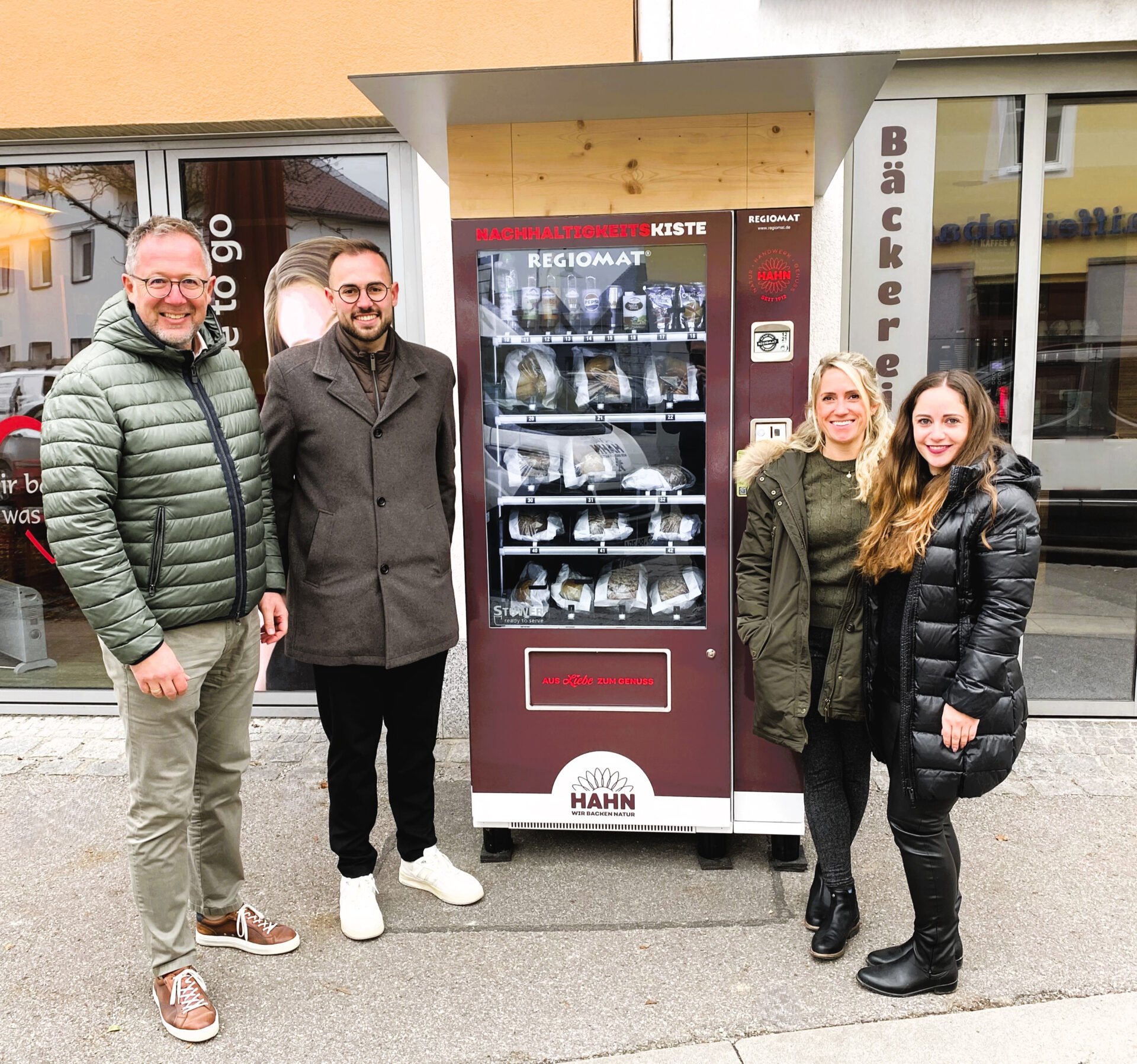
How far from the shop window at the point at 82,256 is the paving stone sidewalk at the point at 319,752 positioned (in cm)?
247

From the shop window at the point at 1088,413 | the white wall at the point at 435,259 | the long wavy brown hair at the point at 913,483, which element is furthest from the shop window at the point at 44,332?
the shop window at the point at 1088,413

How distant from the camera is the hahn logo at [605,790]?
11.9ft

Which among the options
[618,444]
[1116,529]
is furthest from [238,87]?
[1116,529]

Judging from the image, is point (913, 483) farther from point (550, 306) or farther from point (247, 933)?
point (247, 933)

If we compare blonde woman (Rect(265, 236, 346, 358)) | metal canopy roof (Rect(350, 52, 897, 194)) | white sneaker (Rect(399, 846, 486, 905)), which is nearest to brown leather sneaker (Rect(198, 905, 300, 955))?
white sneaker (Rect(399, 846, 486, 905))

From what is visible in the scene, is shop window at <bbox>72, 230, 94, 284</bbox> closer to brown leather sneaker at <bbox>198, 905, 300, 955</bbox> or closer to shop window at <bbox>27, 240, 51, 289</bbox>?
shop window at <bbox>27, 240, 51, 289</bbox>

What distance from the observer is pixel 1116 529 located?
201 inches

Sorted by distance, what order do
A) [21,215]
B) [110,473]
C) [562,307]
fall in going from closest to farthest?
[110,473] → [562,307] → [21,215]

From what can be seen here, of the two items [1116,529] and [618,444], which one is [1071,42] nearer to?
[1116,529]

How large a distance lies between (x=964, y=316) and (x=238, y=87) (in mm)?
3828

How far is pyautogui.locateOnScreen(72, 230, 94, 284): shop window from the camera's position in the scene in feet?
17.3

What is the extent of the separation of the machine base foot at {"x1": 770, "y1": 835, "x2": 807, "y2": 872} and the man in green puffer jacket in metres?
2.04

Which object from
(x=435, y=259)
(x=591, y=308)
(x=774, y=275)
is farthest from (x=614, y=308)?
(x=435, y=259)

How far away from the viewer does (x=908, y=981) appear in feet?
9.47
